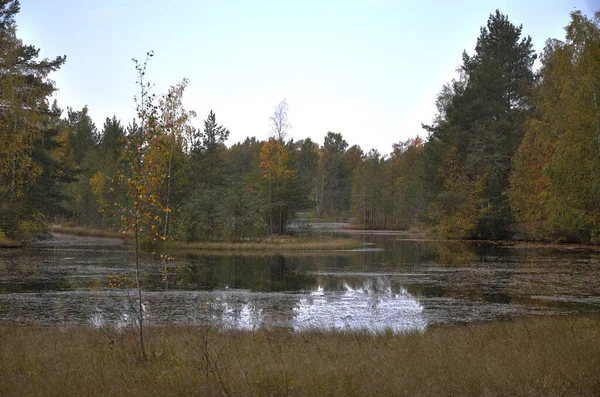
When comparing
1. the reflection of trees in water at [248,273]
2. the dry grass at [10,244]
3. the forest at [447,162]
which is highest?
the forest at [447,162]

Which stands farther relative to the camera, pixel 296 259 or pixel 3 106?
pixel 296 259

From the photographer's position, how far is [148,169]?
32.6 ft

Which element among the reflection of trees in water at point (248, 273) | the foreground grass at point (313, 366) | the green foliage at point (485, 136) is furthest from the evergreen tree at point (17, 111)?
the green foliage at point (485, 136)

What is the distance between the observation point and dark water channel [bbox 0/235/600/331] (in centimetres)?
1702

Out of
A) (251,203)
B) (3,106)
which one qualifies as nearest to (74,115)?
(251,203)

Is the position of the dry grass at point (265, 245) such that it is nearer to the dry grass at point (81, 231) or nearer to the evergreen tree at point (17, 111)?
the evergreen tree at point (17, 111)

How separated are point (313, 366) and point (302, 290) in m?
15.3

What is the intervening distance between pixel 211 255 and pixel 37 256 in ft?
40.8

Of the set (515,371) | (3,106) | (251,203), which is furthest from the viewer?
(251,203)

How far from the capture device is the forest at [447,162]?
2791 cm

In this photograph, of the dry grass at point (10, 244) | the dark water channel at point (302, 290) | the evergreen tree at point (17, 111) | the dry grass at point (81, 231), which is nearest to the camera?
the dark water channel at point (302, 290)

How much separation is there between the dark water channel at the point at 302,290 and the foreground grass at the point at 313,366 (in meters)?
2.52

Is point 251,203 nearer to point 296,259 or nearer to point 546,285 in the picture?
point 296,259

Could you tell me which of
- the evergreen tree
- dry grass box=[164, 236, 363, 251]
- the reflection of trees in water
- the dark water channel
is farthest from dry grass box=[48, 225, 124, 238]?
the reflection of trees in water
